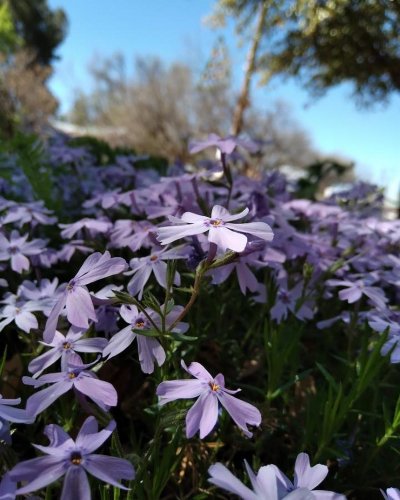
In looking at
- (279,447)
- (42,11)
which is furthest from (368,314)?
(42,11)

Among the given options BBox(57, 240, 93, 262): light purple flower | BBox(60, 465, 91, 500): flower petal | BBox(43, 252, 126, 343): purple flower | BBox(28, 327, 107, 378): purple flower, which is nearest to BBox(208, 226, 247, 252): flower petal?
BBox(43, 252, 126, 343): purple flower

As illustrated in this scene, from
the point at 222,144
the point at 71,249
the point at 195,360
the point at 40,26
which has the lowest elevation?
the point at 195,360

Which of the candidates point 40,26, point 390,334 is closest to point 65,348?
point 390,334

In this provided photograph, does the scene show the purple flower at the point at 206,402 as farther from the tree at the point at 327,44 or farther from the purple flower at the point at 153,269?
the tree at the point at 327,44

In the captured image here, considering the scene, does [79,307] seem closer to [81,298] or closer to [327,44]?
[81,298]

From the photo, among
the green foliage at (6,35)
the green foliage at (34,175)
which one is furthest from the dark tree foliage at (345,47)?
the green foliage at (6,35)

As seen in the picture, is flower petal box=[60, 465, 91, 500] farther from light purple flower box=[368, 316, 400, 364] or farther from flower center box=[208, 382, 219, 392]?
light purple flower box=[368, 316, 400, 364]
